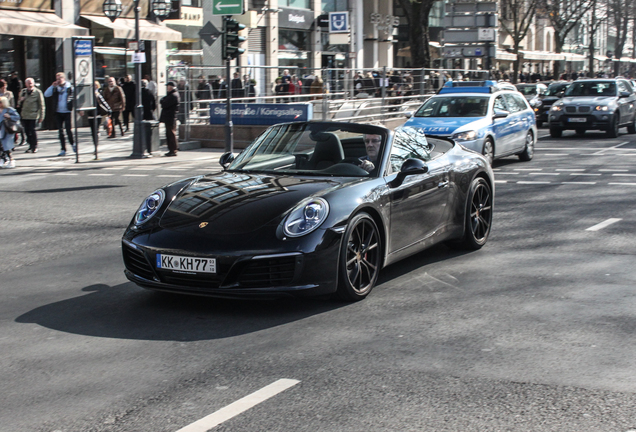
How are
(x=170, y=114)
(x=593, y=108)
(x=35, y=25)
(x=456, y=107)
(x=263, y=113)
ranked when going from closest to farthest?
(x=456, y=107) < (x=170, y=114) < (x=263, y=113) < (x=35, y=25) < (x=593, y=108)

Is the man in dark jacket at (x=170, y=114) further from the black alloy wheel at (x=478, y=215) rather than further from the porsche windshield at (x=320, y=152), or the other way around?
the porsche windshield at (x=320, y=152)

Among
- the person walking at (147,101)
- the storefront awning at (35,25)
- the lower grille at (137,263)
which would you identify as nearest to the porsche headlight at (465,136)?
the lower grille at (137,263)

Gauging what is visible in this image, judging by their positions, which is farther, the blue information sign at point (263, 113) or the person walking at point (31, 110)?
the blue information sign at point (263, 113)

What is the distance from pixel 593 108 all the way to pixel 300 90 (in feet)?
28.2

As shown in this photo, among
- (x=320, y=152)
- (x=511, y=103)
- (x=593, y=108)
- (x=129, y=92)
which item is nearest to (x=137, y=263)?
(x=320, y=152)

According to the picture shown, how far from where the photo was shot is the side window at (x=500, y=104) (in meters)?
17.3

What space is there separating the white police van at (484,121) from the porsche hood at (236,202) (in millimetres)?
9590

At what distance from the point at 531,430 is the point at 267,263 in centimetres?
241

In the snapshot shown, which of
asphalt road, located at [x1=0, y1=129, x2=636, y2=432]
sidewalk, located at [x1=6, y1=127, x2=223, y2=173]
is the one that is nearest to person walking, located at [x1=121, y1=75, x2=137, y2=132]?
sidewalk, located at [x1=6, y1=127, x2=223, y2=173]

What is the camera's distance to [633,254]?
26.5 feet

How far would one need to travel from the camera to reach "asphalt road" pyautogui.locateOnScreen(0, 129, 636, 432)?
13.1ft

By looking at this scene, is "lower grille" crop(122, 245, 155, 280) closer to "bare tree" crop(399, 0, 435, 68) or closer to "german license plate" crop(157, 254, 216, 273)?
"german license plate" crop(157, 254, 216, 273)

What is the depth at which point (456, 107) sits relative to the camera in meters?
17.3

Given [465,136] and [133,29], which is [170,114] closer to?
[465,136]
